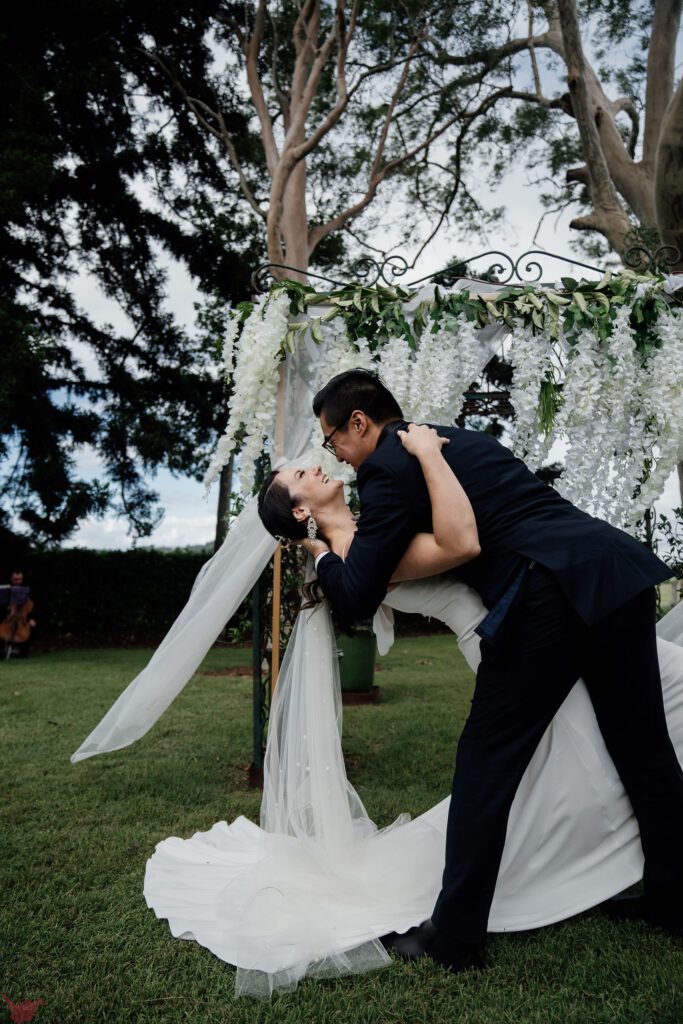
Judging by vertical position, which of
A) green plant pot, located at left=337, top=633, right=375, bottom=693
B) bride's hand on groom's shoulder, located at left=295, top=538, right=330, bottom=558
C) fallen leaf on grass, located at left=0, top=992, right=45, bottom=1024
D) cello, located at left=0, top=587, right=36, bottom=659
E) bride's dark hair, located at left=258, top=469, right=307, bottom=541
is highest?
bride's dark hair, located at left=258, top=469, right=307, bottom=541

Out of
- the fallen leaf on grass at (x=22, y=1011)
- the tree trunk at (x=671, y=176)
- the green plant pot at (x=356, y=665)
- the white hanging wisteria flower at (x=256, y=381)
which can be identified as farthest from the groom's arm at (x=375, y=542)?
the tree trunk at (x=671, y=176)

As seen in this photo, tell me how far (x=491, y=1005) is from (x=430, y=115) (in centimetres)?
1289

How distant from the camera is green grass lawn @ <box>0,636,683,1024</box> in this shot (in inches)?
90.4

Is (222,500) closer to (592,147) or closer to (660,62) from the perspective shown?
(592,147)

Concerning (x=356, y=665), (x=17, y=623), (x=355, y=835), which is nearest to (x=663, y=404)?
(x=355, y=835)

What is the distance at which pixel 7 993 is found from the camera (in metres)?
2.36

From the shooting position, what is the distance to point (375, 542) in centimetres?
247

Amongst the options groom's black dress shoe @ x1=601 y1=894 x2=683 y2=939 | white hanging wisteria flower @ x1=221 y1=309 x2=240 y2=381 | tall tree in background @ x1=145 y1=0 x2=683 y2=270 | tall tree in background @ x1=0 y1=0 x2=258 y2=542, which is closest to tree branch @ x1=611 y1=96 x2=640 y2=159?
tall tree in background @ x1=145 y1=0 x2=683 y2=270

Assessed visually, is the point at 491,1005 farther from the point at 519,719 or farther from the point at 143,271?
the point at 143,271

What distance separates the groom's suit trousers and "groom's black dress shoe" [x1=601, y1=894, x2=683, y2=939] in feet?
0.96

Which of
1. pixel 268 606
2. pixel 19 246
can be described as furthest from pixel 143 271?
pixel 268 606

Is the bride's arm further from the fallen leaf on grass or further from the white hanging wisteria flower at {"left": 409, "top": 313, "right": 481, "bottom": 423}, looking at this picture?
the white hanging wisteria flower at {"left": 409, "top": 313, "right": 481, "bottom": 423}

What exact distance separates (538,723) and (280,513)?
3.88 feet

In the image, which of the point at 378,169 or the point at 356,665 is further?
the point at 378,169
